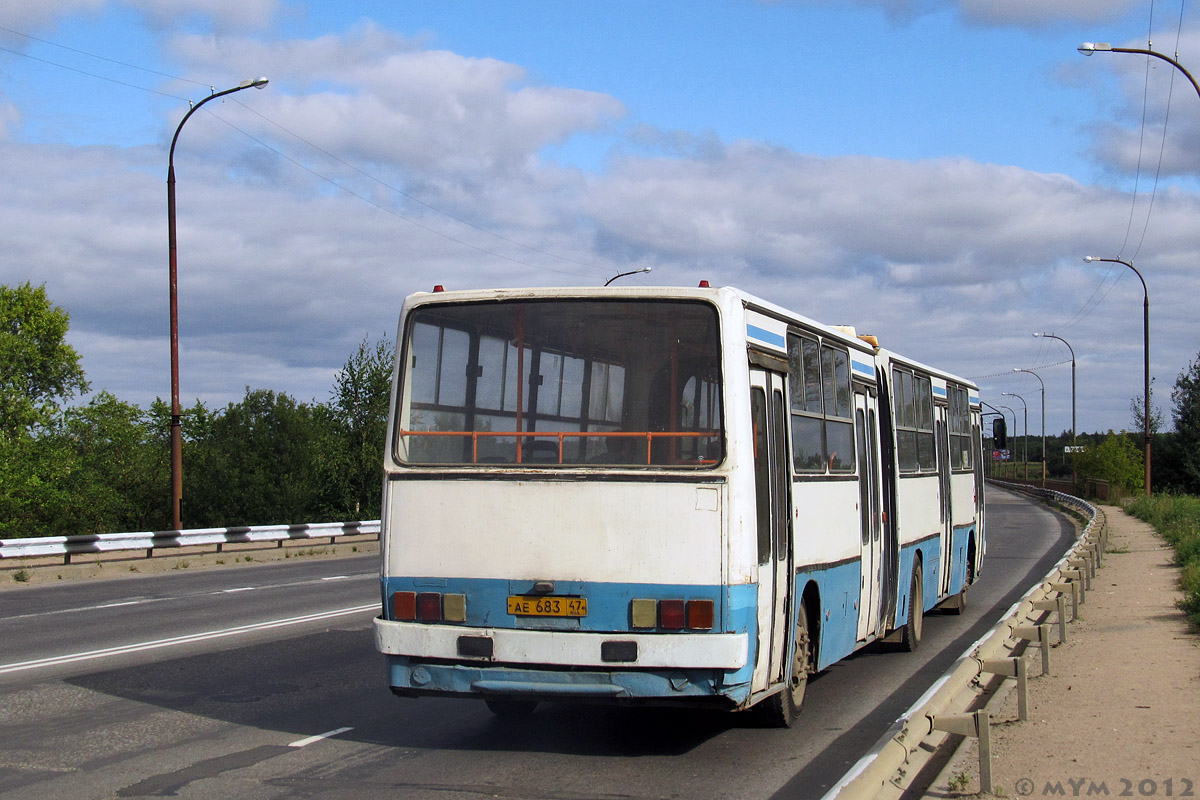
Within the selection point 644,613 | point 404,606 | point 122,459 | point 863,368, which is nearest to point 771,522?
point 644,613

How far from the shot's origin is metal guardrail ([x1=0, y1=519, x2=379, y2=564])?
83.2 ft

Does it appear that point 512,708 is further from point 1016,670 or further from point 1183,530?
point 1183,530

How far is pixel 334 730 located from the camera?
909cm

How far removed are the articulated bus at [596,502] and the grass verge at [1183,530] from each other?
31.0 ft

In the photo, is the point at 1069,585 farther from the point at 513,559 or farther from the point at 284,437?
the point at 284,437

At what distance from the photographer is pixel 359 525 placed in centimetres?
3956

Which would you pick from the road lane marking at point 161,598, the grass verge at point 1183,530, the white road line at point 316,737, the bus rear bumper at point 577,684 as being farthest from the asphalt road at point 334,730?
the grass verge at point 1183,530

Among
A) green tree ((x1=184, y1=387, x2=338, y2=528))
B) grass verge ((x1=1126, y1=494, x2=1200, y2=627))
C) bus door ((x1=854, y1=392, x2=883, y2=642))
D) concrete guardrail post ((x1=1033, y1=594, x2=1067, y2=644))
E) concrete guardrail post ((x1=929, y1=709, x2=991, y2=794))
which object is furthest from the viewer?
green tree ((x1=184, y1=387, x2=338, y2=528))

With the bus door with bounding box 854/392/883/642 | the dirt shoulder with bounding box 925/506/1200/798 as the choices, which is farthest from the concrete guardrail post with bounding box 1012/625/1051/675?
the bus door with bounding box 854/392/883/642

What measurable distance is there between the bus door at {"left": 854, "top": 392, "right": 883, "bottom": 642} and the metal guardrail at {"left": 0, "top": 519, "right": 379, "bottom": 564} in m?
18.3

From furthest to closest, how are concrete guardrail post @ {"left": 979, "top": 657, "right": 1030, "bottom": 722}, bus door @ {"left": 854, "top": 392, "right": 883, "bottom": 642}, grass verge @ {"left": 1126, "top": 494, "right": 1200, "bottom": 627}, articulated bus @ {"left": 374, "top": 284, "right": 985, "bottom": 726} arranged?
grass verge @ {"left": 1126, "top": 494, "right": 1200, "bottom": 627}
bus door @ {"left": 854, "top": 392, "right": 883, "bottom": 642}
concrete guardrail post @ {"left": 979, "top": 657, "right": 1030, "bottom": 722}
articulated bus @ {"left": 374, "top": 284, "right": 985, "bottom": 726}

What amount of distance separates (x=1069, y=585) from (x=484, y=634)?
11448 mm

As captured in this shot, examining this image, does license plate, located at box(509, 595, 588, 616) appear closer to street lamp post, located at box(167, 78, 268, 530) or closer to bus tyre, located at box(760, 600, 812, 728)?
bus tyre, located at box(760, 600, 812, 728)

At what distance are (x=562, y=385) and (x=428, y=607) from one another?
1.65m
